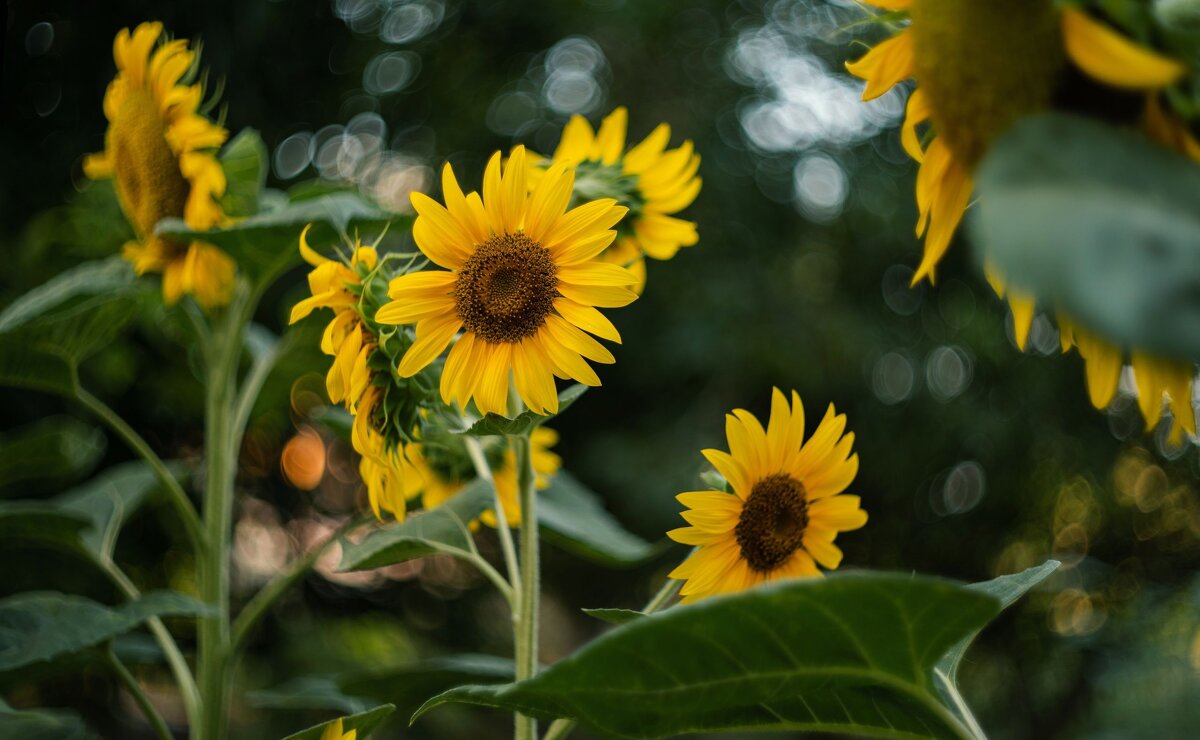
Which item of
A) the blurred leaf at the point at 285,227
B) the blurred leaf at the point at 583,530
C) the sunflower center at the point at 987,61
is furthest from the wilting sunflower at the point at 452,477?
the sunflower center at the point at 987,61

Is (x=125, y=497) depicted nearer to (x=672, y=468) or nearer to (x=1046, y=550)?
(x=672, y=468)

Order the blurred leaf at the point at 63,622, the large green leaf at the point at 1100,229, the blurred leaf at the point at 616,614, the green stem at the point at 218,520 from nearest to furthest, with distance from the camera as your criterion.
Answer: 1. the large green leaf at the point at 1100,229
2. the blurred leaf at the point at 616,614
3. the blurred leaf at the point at 63,622
4. the green stem at the point at 218,520

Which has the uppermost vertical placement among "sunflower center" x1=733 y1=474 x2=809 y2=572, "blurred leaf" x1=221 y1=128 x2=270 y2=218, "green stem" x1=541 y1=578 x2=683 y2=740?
"blurred leaf" x1=221 y1=128 x2=270 y2=218

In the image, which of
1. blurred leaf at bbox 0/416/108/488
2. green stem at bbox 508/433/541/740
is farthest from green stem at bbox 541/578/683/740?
blurred leaf at bbox 0/416/108/488

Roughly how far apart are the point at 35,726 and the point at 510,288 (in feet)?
1.24

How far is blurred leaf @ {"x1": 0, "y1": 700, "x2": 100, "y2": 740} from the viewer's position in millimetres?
538

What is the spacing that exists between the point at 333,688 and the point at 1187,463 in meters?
1.93

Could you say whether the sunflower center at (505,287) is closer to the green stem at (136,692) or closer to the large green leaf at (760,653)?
the large green leaf at (760,653)

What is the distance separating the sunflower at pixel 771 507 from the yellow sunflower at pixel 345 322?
148 mm

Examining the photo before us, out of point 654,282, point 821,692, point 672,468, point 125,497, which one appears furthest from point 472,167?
point 821,692

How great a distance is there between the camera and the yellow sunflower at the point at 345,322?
429 millimetres

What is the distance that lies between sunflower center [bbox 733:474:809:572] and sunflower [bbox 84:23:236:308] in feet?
1.11

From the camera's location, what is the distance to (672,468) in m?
1.75

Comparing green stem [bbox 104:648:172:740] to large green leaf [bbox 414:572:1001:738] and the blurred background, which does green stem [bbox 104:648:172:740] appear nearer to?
large green leaf [bbox 414:572:1001:738]
